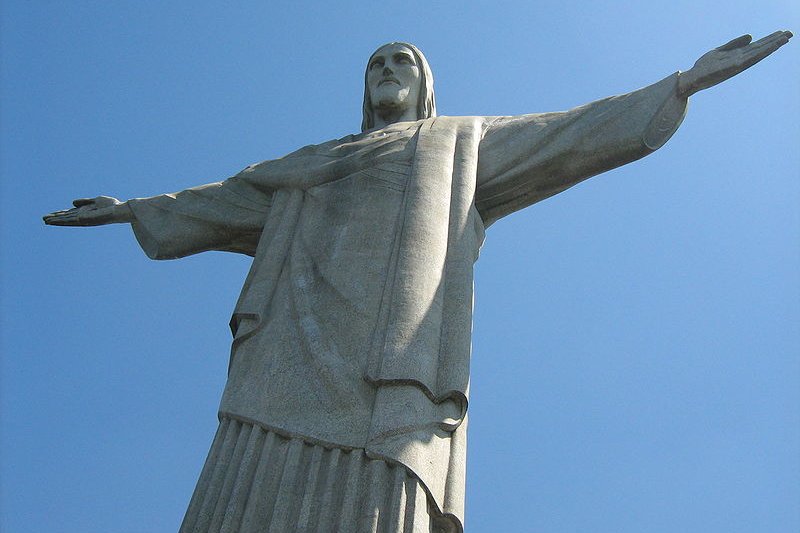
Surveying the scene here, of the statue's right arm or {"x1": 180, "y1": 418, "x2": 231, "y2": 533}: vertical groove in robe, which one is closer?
{"x1": 180, "y1": 418, "x2": 231, "y2": 533}: vertical groove in robe

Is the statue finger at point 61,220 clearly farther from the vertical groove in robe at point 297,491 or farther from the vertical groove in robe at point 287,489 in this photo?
the vertical groove in robe at point 287,489

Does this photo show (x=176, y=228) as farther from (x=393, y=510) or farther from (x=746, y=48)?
(x=746, y=48)

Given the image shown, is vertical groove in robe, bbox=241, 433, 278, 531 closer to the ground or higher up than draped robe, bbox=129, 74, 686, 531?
closer to the ground

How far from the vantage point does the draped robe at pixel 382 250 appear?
8758 millimetres

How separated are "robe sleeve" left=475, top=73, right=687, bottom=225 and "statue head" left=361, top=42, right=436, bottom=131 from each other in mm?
1378

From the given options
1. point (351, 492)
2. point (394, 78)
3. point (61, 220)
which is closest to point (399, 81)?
point (394, 78)

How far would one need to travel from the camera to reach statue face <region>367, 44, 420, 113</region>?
12.3 metres

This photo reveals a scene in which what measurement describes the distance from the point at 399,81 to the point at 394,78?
0.20 feet

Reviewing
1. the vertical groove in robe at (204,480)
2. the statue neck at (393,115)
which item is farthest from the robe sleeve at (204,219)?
the vertical groove in robe at (204,480)

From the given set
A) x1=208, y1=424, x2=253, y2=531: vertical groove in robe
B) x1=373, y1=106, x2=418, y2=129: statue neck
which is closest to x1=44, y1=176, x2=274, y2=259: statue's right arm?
x1=373, y1=106, x2=418, y2=129: statue neck

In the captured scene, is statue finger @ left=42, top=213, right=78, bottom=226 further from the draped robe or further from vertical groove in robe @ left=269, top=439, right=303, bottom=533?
vertical groove in robe @ left=269, top=439, right=303, bottom=533

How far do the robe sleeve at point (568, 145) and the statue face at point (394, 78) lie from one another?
1.38 m

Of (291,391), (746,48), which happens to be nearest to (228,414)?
(291,391)

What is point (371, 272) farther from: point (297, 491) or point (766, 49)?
point (766, 49)
